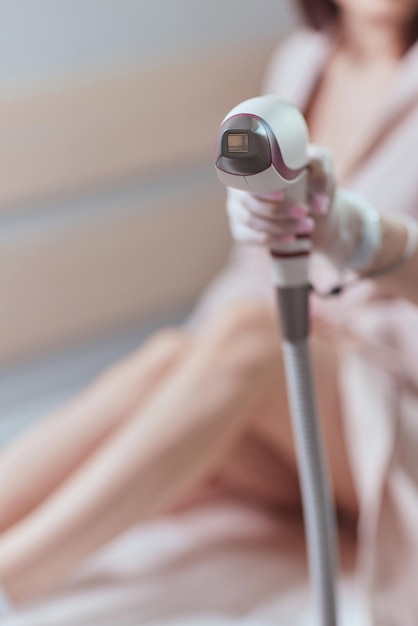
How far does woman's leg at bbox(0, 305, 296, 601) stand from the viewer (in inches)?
31.5

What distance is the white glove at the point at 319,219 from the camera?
A: 558 millimetres

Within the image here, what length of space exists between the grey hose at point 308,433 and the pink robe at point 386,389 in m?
0.09

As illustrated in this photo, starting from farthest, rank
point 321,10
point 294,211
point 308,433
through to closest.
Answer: point 321,10 < point 308,433 < point 294,211

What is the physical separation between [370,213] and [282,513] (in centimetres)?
52

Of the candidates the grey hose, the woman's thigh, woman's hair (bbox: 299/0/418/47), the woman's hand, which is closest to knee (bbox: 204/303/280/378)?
the woman's thigh

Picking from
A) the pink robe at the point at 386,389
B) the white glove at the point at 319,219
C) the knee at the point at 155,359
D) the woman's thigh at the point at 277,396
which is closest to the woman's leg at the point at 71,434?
the knee at the point at 155,359

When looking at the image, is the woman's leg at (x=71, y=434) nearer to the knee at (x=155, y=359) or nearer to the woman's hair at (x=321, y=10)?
the knee at (x=155, y=359)

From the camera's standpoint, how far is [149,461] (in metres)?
0.82

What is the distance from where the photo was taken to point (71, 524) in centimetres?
80

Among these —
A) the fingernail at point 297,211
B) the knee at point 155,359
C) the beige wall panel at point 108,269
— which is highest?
the beige wall panel at point 108,269

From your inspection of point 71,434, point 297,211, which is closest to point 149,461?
point 71,434

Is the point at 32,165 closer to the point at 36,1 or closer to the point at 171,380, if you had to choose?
the point at 36,1

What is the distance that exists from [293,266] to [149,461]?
302 millimetres

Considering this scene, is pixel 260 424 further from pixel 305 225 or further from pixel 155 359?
pixel 305 225
